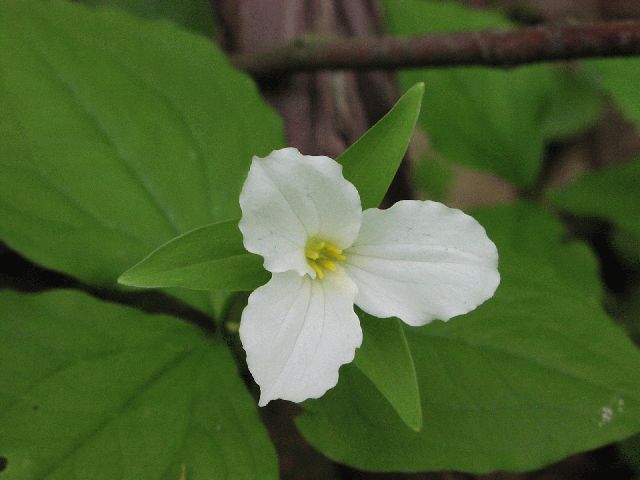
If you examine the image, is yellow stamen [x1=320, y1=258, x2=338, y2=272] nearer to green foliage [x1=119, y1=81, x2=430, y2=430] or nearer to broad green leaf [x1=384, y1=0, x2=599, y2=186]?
green foliage [x1=119, y1=81, x2=430, y2=430]

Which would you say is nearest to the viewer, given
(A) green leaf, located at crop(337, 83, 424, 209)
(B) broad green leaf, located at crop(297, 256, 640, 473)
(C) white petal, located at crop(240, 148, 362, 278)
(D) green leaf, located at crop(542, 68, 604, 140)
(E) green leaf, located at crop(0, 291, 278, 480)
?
(C) white petal, located at crop(240, 148, 362, 278)

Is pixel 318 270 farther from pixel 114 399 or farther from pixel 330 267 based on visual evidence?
pixel 114 399

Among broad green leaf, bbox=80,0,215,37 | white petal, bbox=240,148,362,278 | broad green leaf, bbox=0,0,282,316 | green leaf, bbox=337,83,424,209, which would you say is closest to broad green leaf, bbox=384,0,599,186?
broad green leaf, bbox=80,0,215,37

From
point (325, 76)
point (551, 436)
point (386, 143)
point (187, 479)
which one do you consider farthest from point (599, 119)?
point (187, 479)

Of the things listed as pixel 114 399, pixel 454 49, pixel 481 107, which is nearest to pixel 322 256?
pixel 114 399

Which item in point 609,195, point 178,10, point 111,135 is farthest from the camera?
point 609,195

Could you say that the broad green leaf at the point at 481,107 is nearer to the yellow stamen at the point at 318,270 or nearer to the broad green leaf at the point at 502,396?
the broad green leaf at the point at 502,396

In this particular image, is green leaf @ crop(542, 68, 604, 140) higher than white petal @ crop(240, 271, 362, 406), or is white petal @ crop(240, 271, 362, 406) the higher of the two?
white petal @ crop(240, 271, 362, 406)
